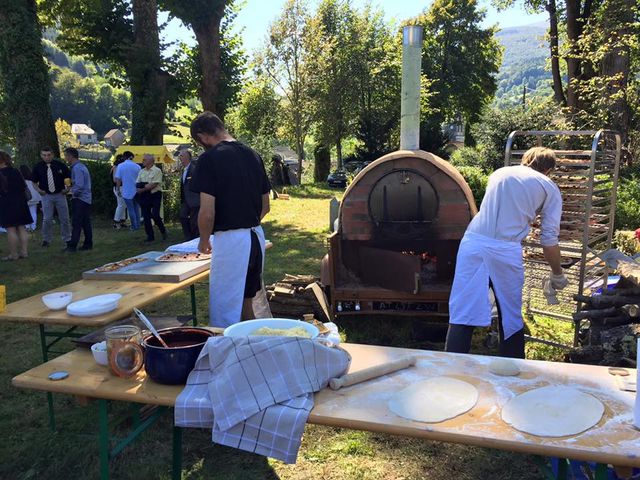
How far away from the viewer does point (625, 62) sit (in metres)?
9.85

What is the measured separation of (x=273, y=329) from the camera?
205cm

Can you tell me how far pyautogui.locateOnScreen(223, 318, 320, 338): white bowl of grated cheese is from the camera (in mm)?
2002

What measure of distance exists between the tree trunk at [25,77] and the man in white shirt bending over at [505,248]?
1183cm

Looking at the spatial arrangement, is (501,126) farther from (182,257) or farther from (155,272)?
(155,272)

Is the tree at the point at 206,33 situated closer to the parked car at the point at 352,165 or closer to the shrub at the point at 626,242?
the shrub at the point at 626,242

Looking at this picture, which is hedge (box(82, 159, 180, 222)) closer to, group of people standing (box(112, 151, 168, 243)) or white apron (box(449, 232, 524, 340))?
group of people standing (box(112, 151, 168, 243))

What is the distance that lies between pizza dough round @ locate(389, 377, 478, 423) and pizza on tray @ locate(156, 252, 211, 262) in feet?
8.46

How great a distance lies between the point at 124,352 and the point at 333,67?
2361 centimetres

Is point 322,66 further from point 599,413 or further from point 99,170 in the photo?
point 599,413

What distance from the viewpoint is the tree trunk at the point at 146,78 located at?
11883 millimetres

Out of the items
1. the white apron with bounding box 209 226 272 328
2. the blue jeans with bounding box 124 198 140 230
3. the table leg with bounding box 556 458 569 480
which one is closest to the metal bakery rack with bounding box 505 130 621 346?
the white apron with bounding box 209 226 272 328

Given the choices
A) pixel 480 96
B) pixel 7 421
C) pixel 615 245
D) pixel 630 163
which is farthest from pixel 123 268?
pixel 480 96

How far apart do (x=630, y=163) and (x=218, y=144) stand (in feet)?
35.6

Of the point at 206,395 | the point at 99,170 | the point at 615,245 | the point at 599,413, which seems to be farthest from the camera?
the point at 99,170
